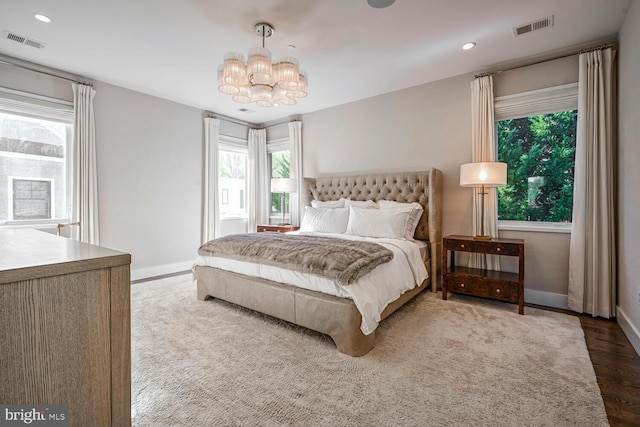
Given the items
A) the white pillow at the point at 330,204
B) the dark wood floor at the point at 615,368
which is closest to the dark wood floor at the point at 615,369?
the dark wood floor at the point at 615,368

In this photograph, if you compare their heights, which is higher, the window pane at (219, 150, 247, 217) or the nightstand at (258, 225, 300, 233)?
the window pane at (219, 150, 247, 217)

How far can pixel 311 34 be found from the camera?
2791 millimetres

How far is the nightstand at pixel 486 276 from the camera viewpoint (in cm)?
289

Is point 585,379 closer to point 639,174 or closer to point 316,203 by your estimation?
point 639,174

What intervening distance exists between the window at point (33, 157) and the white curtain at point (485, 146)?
5002 millimetres

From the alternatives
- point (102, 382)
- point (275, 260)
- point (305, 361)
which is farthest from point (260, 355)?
point (102, 382)

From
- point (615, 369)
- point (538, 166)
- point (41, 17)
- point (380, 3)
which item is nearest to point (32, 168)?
point (41, 17)

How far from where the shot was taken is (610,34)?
2.80m

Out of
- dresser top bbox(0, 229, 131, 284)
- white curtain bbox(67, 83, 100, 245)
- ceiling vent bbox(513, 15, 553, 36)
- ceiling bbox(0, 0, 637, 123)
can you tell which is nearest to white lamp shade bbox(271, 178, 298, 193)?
ceiling bbox(0, 0, 637, 123)

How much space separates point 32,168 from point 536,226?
19.4 feet

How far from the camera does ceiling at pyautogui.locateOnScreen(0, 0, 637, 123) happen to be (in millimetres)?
2412

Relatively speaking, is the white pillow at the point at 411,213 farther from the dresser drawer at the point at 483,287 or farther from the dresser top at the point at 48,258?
the dresser top at the point at 48,258

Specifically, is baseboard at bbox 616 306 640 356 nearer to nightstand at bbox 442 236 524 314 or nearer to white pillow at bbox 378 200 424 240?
nightstand at bbox 442 236 524 314

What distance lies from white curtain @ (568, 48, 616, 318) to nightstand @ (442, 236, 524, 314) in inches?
21.4
